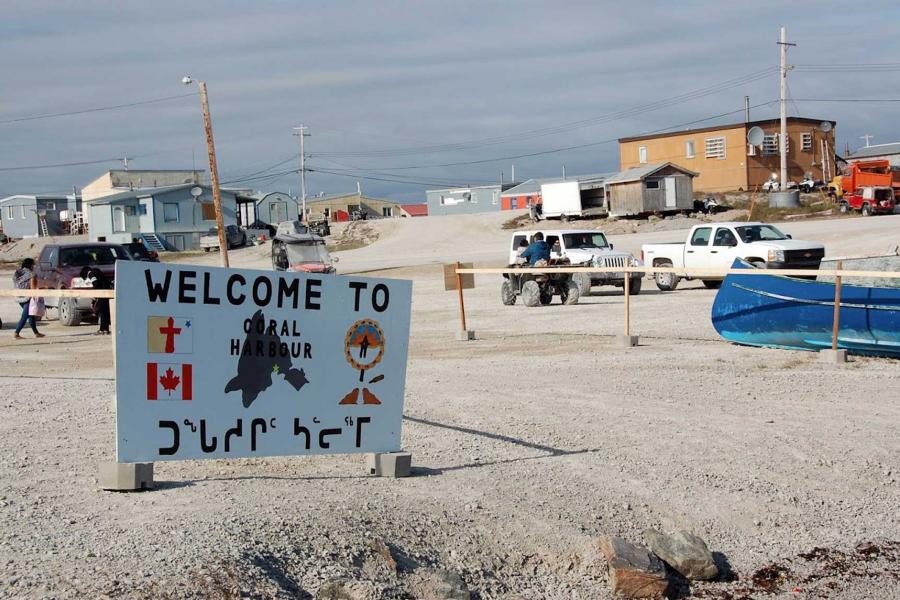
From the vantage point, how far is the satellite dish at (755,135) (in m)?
68.7

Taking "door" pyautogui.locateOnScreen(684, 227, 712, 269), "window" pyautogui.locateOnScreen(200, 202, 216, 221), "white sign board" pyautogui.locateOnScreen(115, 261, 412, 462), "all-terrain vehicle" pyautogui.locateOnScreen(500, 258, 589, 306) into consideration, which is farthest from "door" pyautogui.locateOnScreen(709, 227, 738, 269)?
"window" pyautogui.locateOnScreen(200, 202, 216, 221)

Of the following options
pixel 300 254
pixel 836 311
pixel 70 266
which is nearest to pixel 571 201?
pixel 300 254

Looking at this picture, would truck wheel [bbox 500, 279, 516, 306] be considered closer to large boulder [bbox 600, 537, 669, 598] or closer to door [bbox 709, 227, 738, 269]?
door [bbox 709, 227, 738, 269]

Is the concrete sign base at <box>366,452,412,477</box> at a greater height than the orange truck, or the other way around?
the orange truck

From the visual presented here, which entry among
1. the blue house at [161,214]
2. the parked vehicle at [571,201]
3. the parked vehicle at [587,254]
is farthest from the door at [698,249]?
the blue house at [161,214]

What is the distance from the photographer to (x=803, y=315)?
15.9 metres

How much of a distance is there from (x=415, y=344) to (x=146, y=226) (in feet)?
215

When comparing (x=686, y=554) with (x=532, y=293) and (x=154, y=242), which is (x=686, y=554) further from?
(x=154, y=242)

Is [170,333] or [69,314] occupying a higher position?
[170,333]

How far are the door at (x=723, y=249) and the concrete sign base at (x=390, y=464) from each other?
1972cm

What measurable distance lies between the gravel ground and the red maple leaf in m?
0.77

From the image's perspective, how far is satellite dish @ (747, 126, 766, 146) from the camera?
225 feet

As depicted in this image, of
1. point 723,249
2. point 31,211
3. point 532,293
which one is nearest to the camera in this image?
point 532,293

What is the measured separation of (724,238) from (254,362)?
70.4 feet
